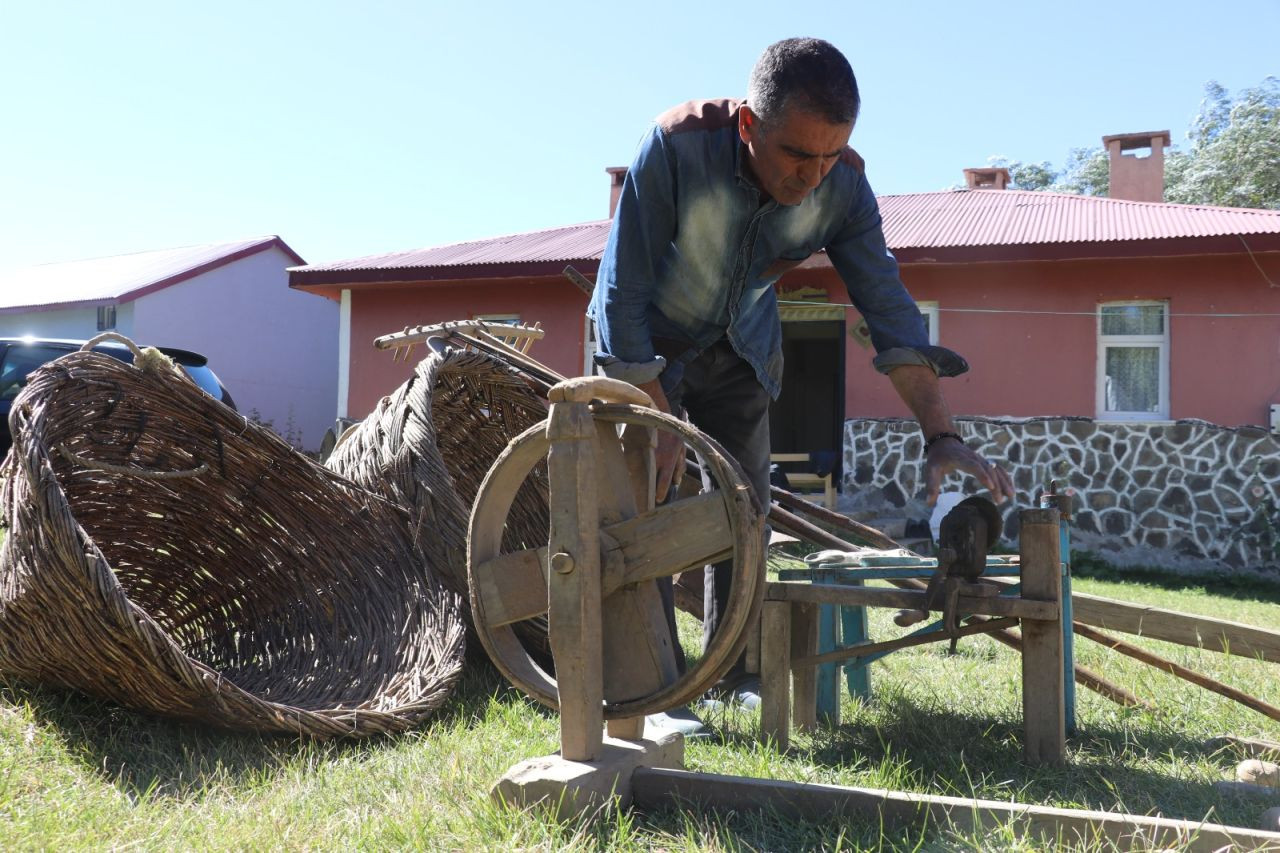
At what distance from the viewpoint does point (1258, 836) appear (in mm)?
1688

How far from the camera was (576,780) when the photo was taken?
1.94 metres

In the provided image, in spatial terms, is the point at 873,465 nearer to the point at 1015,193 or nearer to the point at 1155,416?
the point at 1155,416

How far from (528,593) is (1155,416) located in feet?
30.8

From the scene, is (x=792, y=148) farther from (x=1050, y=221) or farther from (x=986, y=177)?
(x=986, y=177)

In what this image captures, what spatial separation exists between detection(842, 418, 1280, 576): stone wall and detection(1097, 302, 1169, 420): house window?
1.38 ft

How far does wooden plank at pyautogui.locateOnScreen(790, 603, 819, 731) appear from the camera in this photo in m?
2.87

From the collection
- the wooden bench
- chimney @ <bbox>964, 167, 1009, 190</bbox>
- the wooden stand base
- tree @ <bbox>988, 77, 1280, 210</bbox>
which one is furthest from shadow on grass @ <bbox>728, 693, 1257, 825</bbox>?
tree @ <bbox>988, 77, 1280, 210</bbox>

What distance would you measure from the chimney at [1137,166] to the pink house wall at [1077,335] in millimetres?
4165

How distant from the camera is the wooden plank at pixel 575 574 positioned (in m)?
1.97

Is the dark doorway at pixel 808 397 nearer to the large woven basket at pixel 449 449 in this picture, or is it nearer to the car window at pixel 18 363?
the car window at pixel 18 363

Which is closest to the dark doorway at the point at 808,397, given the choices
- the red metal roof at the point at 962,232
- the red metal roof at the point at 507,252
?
the red metal roof at the point at 962,232

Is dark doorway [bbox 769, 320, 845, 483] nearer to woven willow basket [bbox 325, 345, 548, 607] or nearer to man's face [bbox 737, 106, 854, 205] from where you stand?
woven willow basket [bbox 325, 345, 548, 607]

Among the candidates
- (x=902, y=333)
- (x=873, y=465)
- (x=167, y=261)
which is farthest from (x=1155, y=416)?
(x=167, y=261)

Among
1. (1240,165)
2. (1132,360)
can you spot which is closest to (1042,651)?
(1132,360)
